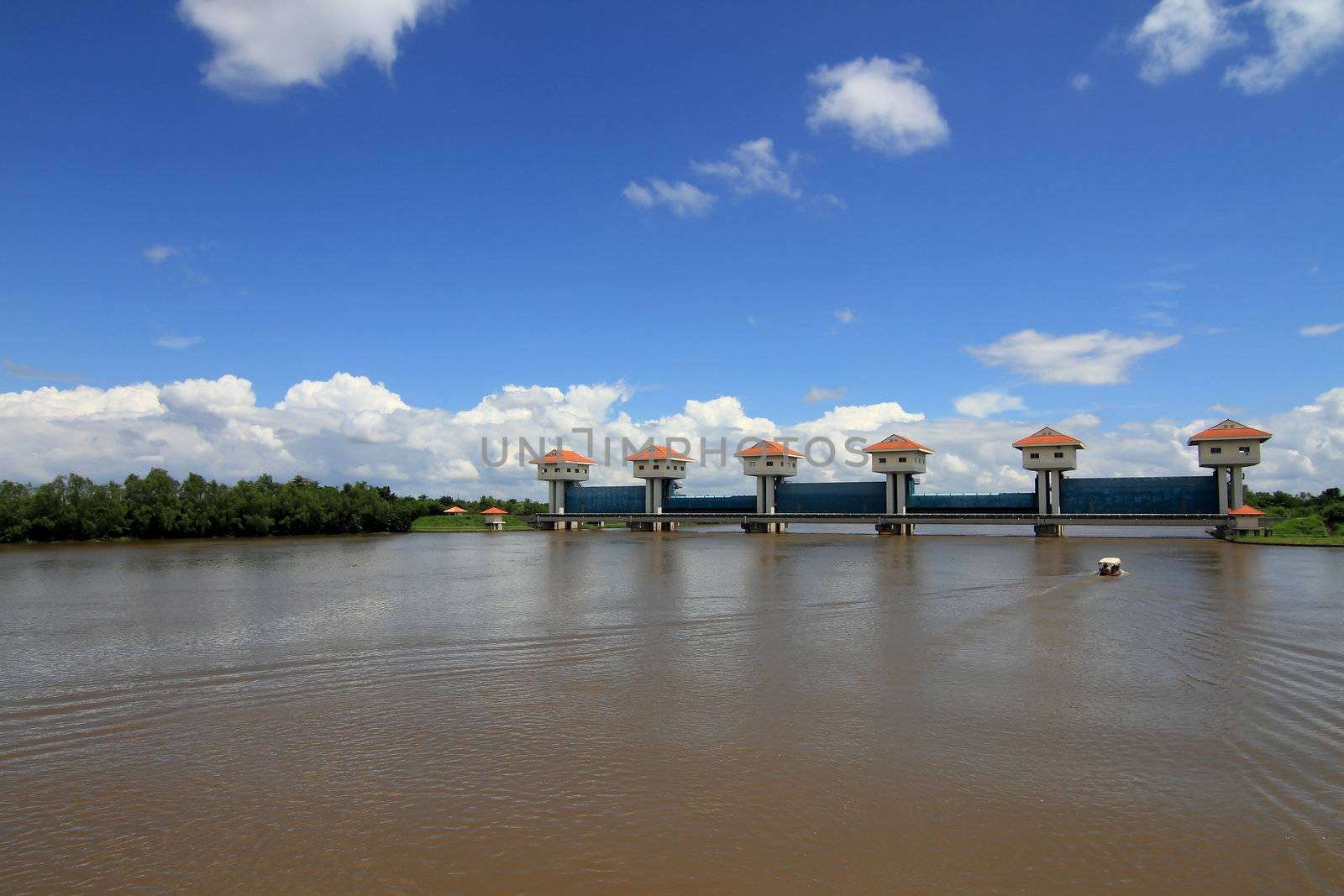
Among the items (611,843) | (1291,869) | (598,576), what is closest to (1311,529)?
(598,576)

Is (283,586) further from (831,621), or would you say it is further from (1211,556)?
(1211,556)

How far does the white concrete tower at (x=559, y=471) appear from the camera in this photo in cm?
6009

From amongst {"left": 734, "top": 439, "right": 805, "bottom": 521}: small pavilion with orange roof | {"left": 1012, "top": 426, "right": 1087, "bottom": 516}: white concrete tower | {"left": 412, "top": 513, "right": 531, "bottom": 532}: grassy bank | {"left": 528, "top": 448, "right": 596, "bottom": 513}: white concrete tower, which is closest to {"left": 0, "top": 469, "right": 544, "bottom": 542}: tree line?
{"left": 412, "top": 513, "right": 531, "bottom": 532}: grassy bank

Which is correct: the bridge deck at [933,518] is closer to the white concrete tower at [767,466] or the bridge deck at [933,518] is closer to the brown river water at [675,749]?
the white concrete tower at [767,466]

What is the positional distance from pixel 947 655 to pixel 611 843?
6970mm

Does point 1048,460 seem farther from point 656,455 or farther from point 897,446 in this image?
point 656,455

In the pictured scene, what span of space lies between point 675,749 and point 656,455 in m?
49.5

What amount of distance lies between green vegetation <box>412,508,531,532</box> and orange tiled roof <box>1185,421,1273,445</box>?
5081 cm

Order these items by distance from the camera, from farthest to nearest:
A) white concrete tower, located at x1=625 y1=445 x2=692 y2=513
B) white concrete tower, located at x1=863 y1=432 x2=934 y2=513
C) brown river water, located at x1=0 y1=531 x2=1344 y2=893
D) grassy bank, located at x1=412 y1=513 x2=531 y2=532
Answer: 1. grassy bank, located at x1=412 y1=513 x2=531 y2=532
2. white concrete tower, located at x1=625 y1=445 x2=692 y2=513
3. white concrete tower, located at x1=863 y1=432 x2=934 y2=513
4. brown river water, located at x1=0 y1=531 x2=1344 y2=893

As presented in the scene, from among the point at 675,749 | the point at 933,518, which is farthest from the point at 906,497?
Answer: the point at 675,749

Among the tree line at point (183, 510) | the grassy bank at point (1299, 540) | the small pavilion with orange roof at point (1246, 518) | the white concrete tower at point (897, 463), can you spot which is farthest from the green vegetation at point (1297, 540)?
the tree line at point (183, 510)

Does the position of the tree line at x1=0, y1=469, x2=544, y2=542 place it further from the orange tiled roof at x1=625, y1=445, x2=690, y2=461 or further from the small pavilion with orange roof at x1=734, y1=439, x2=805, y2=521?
the small pavilion with orange roof at x1=734, y1=439, x2=805, y2=521

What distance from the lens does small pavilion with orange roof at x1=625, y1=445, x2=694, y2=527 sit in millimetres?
56094

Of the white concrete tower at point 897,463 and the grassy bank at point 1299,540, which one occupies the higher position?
the white concrete tower at point 897,463
